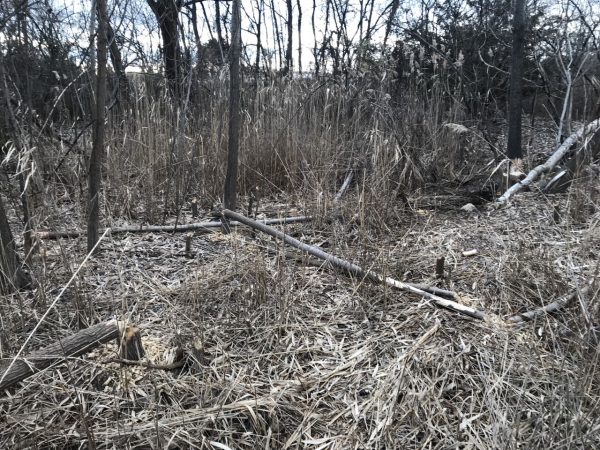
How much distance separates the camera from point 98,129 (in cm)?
191

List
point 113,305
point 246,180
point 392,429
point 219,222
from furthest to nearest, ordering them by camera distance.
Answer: point 246,180, point 219,222, point 113,305, point 392,429

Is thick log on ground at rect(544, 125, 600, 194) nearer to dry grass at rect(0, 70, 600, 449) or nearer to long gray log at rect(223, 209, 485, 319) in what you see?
dry grass at rect(0, 70, 600, 449)

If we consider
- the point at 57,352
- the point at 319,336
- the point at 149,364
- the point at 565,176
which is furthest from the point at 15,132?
the point at 565,176

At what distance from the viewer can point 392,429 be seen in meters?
1.22

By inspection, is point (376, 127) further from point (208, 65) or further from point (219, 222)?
point (208, 65)

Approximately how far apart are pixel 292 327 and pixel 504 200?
2023 mm

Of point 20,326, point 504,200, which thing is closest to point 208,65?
point 504,200

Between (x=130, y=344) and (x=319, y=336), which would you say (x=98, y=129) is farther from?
(x=319, y=336)

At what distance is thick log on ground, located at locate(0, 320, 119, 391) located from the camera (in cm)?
121

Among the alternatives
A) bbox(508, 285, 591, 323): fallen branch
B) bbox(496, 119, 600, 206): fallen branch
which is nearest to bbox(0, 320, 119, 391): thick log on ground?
bbox(508, 285, 591, 323): fallen branch

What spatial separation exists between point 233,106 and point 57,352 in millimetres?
1730

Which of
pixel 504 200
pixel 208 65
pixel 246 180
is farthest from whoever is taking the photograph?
pixel 208 65

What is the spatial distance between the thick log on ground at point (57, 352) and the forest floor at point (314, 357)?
0.06 metres

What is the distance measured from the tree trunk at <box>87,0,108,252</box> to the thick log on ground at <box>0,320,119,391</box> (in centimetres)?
72
